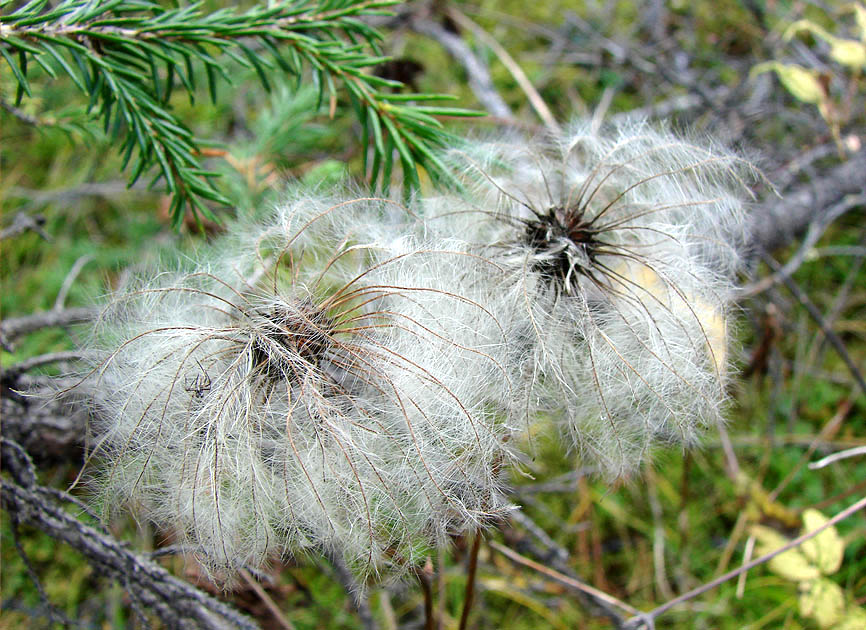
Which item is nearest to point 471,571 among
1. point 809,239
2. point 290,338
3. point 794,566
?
point 290,338

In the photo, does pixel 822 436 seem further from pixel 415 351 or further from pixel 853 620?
pixel 415 351

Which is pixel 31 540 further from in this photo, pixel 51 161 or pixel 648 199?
pixel 648 199

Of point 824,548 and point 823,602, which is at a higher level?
point 824,548

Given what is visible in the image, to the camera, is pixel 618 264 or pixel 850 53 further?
pixel 850 53

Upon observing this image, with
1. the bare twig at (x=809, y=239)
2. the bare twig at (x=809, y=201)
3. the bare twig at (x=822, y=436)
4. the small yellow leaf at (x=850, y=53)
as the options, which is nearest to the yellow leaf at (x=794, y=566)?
the bare twig at (x=822, y=436)

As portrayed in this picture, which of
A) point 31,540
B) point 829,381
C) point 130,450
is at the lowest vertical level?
point 31,540

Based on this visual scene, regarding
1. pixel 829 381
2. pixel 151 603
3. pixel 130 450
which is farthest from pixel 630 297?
pixel 829 381

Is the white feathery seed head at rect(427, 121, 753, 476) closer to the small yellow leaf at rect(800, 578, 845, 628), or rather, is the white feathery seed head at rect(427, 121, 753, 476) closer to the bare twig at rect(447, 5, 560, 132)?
the small yellow leaf at rect(800, 578, 845, 628)

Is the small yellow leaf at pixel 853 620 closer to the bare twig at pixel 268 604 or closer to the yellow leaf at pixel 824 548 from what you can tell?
the yellow leaf at pixel 824 548
